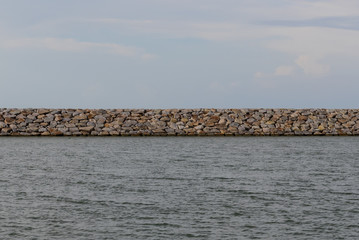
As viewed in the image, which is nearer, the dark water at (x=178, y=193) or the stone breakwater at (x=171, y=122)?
the dark water at (x=178, y=193)

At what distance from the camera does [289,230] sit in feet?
39.0

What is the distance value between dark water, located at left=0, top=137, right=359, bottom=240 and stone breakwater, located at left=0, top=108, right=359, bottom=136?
26.3 ft

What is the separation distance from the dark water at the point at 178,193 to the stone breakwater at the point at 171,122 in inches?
315

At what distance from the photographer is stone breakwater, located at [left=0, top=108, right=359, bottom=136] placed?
125ft

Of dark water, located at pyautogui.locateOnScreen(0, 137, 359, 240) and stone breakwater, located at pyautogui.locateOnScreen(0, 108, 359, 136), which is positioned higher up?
stone breakwater, located at pyautogui.locateOnScreen(0, 108, 359, 136)

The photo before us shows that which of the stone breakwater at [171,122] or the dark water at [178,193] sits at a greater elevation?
the stone breakwater at [171,122]

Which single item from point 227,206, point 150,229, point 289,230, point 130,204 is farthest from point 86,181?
point 289,230

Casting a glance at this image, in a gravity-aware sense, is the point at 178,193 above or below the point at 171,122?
below

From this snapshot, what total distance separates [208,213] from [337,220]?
8.66 feet

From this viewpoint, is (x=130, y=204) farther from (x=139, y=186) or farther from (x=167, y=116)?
(x=167, y=116)

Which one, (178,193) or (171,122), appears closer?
(178,193)

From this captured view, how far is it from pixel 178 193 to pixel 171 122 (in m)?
22.9

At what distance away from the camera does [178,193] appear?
53.1 ft

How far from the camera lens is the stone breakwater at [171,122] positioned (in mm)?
38031
